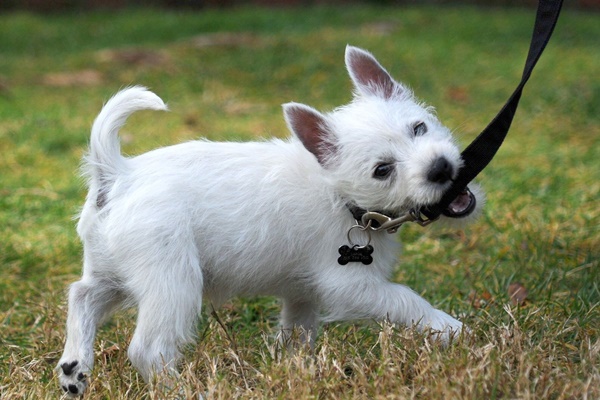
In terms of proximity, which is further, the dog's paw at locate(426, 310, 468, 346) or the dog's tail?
the dog's tail

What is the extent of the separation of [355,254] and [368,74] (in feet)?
2.54

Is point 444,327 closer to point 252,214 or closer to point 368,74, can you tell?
point 252,214

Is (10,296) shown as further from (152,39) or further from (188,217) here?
(152,39)

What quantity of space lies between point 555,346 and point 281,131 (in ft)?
16.0

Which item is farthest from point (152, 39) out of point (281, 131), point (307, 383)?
point (307, 383)

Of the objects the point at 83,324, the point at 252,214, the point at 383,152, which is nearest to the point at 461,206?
the point at 383,152

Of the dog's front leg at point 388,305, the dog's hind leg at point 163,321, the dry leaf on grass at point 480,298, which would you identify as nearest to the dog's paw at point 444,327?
the dog's front leg at point 388,305

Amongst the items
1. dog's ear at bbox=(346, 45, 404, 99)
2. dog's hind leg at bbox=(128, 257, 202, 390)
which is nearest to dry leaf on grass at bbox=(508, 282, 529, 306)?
dog's ear at bbox=(346, 45, 404, 99)

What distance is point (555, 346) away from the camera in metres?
2.92

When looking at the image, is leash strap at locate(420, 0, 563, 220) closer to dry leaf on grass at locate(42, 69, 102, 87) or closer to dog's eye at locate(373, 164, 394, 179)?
dog's eye at locate(373, 164, 394, 179)

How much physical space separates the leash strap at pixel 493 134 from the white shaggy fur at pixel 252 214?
66 millimetres

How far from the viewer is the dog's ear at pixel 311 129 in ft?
10.2

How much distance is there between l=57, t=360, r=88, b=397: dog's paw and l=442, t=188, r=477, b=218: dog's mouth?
4.78 ft

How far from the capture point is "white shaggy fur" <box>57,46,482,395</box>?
9.78 ft
